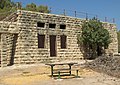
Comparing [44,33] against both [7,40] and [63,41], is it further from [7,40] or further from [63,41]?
[7,40]

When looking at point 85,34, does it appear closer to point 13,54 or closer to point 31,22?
point 31,22

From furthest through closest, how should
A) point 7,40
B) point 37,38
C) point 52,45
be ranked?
point 52,45
point 37,38
point 7,40

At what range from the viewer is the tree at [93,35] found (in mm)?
25156

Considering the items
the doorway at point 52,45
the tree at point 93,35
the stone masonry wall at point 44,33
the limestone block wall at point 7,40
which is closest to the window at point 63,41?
the stone masonry wall at point 44,33

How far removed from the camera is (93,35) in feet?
82.3

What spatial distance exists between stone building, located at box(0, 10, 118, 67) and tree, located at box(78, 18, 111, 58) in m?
0.71

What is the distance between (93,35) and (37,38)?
5.91m

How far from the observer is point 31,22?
22.3 metres

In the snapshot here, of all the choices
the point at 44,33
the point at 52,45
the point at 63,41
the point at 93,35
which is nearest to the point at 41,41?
the point at 44,33

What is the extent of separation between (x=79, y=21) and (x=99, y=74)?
10.9 meters

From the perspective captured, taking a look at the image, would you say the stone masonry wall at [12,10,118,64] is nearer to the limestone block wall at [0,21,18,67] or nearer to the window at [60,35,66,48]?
the window at [60,35,66,48]

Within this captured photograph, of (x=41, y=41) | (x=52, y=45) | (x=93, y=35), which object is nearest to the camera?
(x=41, y=41)

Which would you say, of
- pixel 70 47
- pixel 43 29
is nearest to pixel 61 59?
pixel 70 47

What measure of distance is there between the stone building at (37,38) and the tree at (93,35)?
2.32ft
